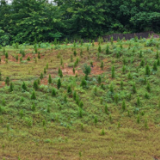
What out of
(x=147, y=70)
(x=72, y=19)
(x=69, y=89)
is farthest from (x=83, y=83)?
(x=72, y=19)

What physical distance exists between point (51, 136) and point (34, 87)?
2.07 m

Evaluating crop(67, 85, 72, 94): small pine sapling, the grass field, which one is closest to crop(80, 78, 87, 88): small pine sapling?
the grass field

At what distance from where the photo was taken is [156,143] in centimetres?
446

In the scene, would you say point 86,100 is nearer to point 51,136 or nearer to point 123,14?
point 51,136

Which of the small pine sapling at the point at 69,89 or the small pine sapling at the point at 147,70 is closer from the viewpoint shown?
the small pine sapling at the point at 69,89

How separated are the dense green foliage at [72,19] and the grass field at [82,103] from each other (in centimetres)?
1010

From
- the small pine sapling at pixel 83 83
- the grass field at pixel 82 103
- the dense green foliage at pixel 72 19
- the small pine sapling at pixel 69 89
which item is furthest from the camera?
the dense green foliage at pixel 72 19

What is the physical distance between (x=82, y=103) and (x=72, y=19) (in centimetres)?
1530

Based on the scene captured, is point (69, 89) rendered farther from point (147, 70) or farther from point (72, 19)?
point (72, 19)

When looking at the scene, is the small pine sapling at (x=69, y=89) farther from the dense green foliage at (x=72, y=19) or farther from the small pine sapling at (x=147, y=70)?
the dense green foliage at (x=72, y=19)

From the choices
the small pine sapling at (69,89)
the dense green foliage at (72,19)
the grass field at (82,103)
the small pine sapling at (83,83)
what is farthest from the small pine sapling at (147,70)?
the dense green foliage at (72,19)

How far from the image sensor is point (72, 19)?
1989 cm

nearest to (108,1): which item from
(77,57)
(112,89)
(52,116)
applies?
(77,57)

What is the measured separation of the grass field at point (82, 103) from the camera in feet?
13.8
